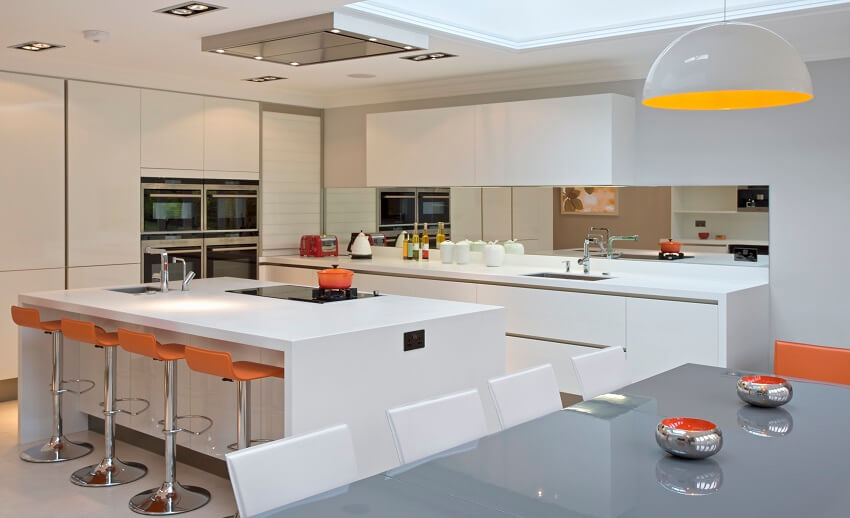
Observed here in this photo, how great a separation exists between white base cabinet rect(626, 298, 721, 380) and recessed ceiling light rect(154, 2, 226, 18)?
3.01 m

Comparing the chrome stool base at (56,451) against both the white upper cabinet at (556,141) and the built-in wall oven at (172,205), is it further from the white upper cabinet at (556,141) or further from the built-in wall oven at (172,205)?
the white upper cabinet at (556,141)

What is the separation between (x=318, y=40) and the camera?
15.5 feet

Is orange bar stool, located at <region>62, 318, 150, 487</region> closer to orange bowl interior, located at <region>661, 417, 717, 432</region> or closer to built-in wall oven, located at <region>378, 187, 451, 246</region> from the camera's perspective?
orange bowl interior, located at <region>661, 417, 717, 432</region>

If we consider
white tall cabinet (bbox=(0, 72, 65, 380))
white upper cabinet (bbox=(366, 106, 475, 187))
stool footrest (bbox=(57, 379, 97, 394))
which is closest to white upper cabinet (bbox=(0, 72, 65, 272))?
white tall cabinet (bbox=(0, 72, 65, 380))

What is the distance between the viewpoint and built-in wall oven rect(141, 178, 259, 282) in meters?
6.57

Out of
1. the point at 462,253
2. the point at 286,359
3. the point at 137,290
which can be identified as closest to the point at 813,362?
the point at 286,359

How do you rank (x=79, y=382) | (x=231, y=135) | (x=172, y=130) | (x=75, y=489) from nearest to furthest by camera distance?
(x=75, y=489) < (x=79, y=382) < (x=172, y=130) < (x=231, y=135)

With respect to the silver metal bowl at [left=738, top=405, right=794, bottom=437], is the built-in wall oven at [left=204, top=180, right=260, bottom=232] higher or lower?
higher

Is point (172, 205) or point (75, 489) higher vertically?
point (172, 205)

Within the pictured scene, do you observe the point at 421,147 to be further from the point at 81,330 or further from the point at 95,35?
the point at 81,330

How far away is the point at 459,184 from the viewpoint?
21.6 feet

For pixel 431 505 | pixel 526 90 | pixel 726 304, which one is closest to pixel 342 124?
pixel 526 90

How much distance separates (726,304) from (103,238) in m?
4.47

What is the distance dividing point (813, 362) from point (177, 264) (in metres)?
4.86
